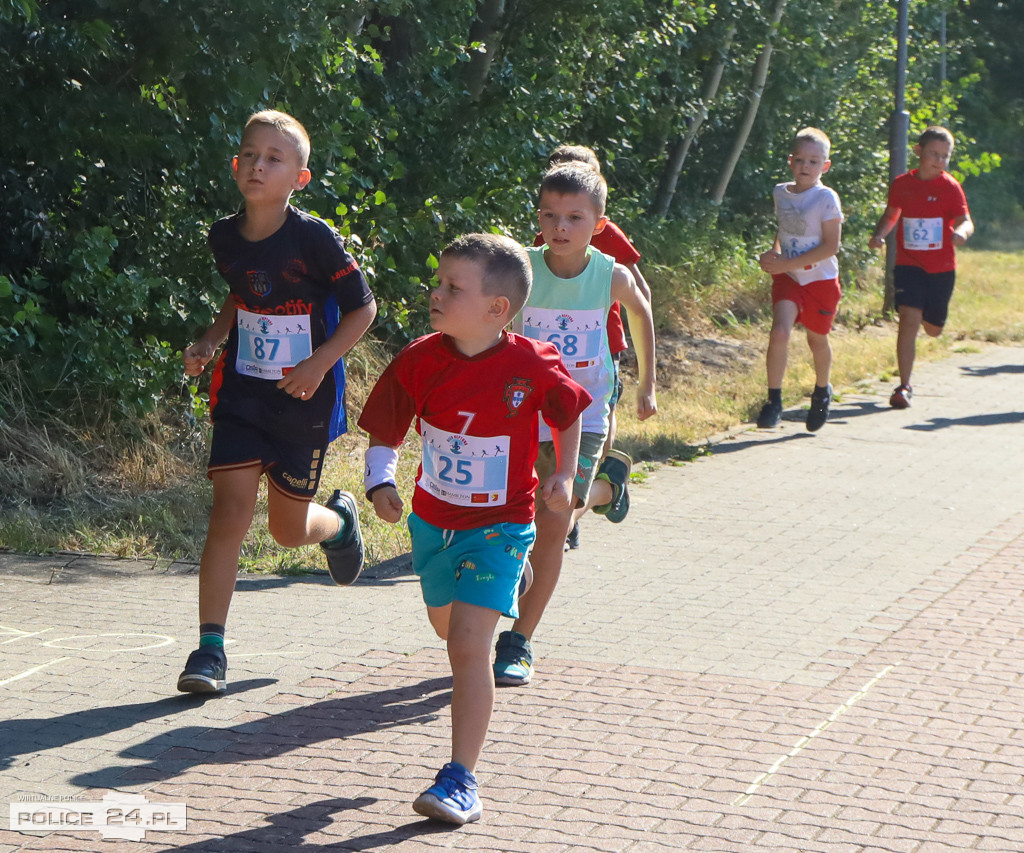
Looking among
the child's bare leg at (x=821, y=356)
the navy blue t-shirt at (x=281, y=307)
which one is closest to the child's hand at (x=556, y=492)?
the navy blue t-shirt at (x=281, y=307)

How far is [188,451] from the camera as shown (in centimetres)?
852

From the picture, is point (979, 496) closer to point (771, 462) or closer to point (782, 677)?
point (771, 462)

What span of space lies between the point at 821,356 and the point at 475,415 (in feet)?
22.0

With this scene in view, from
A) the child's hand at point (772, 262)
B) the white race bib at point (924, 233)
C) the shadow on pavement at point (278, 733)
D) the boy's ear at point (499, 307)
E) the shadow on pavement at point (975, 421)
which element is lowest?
the shadow on pavement at point (278, 733)

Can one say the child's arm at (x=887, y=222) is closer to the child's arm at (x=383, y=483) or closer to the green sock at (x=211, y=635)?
Result: the green sock at (x=211, y=635)

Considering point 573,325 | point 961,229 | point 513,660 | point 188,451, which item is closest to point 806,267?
point 961,229

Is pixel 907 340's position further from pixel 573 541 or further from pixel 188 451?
pixel 188 451

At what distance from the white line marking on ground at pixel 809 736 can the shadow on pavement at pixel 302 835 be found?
0.87 metres

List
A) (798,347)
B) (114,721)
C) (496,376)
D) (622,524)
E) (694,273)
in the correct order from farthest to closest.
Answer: (694,273), (798,347), (622,524), (114,721), (496,376)

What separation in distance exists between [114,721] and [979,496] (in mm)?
5540

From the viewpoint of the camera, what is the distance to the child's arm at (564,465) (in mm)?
4238

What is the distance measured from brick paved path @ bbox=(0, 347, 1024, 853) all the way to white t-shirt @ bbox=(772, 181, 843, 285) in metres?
2.99

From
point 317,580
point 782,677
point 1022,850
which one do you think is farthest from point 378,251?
point 1022,850

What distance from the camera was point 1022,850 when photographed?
3.83m
